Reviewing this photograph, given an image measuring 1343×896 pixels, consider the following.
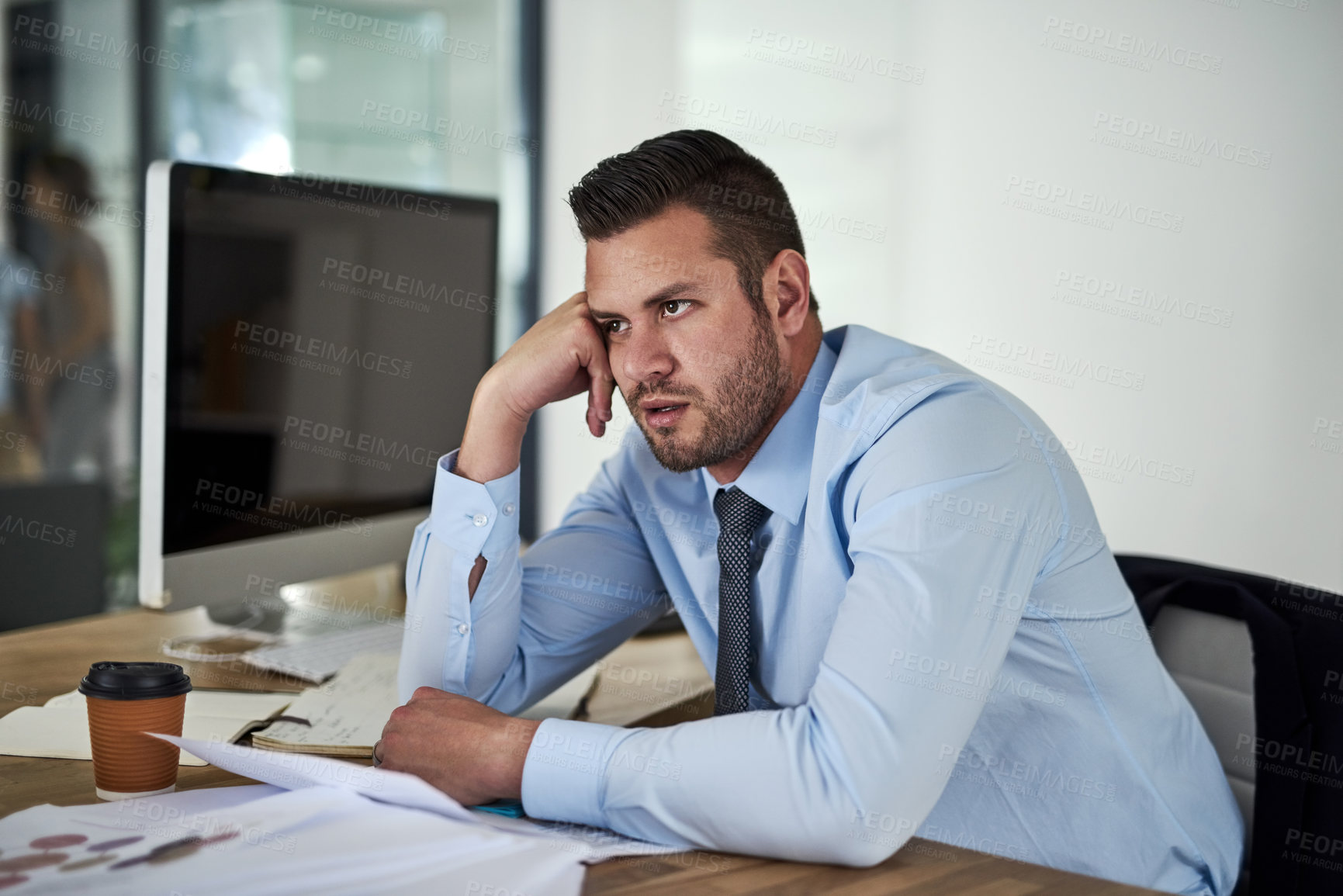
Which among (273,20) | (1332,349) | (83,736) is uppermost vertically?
(273,20)

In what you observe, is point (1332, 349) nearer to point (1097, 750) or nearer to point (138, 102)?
point (1097, 750)

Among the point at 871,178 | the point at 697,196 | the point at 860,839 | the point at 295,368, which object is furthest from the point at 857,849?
the point at 871,178

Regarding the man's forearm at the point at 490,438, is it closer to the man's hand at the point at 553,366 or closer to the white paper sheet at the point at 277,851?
the man's hand at the point at 553,366

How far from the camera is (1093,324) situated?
2.15 meters

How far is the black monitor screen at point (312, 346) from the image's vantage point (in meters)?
1.44

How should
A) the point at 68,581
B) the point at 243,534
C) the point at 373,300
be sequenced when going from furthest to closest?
the point at 68,581, the point at 373,300, the point at 243,534

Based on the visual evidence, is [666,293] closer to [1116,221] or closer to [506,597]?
[506,597]

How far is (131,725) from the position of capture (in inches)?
38.4

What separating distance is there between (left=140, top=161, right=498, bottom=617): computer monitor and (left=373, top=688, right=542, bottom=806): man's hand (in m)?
0.56

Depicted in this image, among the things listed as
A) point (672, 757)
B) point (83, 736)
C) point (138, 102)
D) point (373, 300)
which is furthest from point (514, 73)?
point (672, 757)

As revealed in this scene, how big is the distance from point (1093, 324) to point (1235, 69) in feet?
1.66

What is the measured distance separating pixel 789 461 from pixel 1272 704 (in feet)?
1.91

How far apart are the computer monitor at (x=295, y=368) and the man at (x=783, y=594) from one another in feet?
1.14

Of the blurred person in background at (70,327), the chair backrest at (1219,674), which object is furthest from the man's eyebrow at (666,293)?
the blurred person in background at (70,327)
